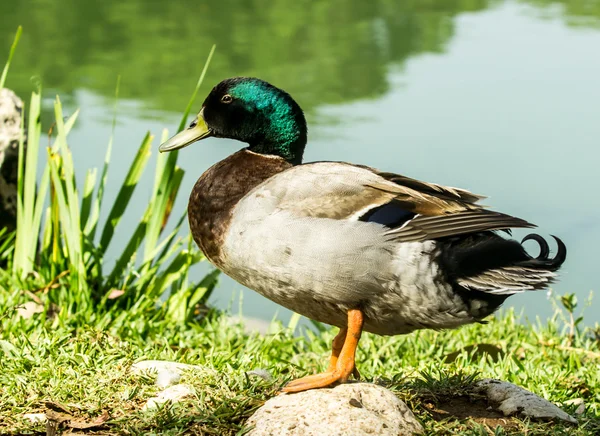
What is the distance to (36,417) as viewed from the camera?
126 inches

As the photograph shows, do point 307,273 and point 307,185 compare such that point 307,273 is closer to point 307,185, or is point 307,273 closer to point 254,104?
point 307,185

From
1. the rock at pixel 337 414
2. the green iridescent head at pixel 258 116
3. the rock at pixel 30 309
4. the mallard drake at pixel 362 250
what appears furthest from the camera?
the rock at pixel 30 309

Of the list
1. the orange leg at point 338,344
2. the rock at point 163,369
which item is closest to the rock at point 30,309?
the rock at point 163,369

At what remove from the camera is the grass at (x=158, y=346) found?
326cm

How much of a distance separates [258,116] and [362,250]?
81 cm

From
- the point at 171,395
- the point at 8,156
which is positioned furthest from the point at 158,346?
the point at 8,156

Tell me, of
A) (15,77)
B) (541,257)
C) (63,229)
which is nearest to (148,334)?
(63,229)

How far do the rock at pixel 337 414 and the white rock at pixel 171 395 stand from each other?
1.24ft

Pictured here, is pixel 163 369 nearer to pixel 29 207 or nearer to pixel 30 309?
pixel 30 309

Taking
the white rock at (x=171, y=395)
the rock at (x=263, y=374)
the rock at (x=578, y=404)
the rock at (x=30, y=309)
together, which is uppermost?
the white rock at (x=171, y=395)

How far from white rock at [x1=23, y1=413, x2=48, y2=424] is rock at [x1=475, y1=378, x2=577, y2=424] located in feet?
5.47

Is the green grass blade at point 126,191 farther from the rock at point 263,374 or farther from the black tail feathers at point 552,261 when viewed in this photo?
the black tail feathers at point 552,261

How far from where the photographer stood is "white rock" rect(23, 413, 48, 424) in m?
3.17

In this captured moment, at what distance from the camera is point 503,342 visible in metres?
4.80
